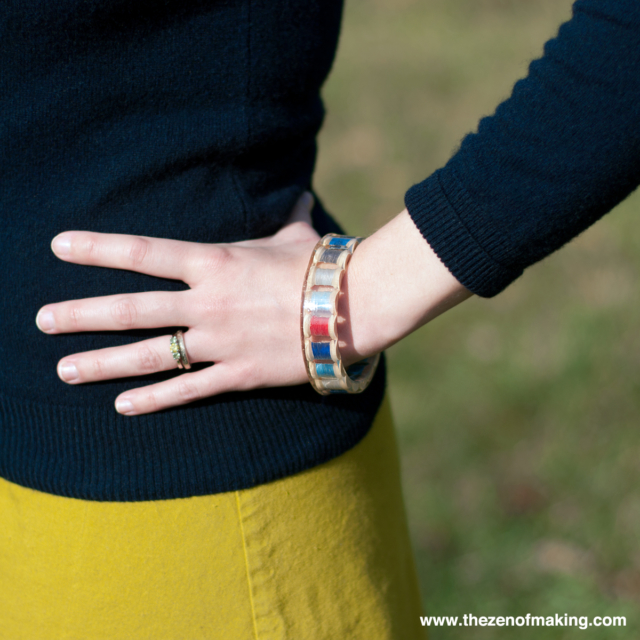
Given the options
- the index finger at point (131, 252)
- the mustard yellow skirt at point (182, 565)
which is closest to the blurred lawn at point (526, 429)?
the index finger at point (131, 252)

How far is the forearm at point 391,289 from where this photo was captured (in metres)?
0.90

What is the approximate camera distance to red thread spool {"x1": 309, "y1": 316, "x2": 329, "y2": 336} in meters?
0.89

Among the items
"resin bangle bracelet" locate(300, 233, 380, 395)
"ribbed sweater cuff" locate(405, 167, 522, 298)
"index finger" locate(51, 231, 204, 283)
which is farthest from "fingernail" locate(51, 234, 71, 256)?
"ribbed sweater cuff" locate(405, 167, 522, 298)

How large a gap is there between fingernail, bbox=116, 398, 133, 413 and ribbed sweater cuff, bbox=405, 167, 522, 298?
17.3 inches

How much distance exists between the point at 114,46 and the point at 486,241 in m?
0.53

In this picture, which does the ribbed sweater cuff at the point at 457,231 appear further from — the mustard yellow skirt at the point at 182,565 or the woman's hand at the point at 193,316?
the mustard yellow skirt at the point at 182,565

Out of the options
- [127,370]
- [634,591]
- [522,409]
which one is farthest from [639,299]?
[127,370]

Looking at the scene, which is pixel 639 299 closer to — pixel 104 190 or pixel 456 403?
pixel 456 403

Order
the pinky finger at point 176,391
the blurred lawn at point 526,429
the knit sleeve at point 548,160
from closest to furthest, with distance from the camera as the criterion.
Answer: the knit sleeve at point 548,160
the pinky finger at point 176,391
the blurred lawn at point 526,429

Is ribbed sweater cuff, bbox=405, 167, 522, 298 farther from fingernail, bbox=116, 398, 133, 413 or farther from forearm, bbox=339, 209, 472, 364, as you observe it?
fingernail, bbox=116, 398, 133, 413

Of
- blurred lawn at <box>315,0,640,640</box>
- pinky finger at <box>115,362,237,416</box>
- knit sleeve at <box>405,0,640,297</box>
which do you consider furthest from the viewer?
blurred lawn at <box>315,0,640,640</box>

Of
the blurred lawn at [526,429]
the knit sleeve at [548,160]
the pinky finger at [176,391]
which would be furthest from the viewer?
the blurred lawn at [526,429]

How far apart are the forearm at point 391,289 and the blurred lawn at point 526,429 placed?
36.3 inches

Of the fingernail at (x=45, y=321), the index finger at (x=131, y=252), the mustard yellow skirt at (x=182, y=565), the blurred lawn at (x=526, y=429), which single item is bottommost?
Result: the blurred lawn at (x=526, y=429)
